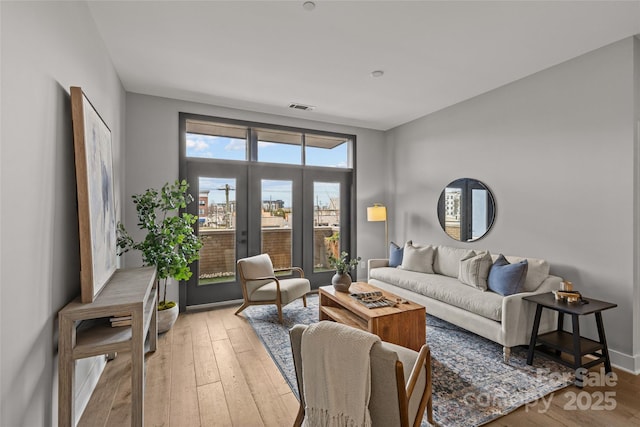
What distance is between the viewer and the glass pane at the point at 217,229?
14.3ft

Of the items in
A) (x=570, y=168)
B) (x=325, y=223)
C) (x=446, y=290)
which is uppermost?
(x=570, y=168)

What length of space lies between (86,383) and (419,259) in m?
3.75

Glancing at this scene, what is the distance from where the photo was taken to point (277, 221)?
482cm

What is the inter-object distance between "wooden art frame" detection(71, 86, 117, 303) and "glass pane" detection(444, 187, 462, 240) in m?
3.99

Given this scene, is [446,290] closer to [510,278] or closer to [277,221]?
[510,278]

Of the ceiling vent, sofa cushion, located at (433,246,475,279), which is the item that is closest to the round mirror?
sofa cushion, located at (433,246,475,279)

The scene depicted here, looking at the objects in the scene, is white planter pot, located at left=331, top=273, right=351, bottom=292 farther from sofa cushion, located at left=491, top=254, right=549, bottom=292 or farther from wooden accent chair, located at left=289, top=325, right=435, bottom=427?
wooden accent chair, located at left=289, top=325, right=435, bottom=427

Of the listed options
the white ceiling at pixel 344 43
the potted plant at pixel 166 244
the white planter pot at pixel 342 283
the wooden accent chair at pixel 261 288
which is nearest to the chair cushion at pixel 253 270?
the wooden accent chair at pixel 261 288

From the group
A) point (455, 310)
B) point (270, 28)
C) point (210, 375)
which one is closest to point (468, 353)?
point (455, 310)

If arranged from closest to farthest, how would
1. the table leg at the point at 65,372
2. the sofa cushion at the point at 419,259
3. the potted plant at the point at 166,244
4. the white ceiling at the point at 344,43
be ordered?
the table leg at the point at 65,372 < the white ceiling at the point at 344,43 < the potted plant at the point at 166,244 < the sofa cushion at the point at 419,259

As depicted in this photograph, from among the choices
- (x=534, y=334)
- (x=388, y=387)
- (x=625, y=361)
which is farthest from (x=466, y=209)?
(x=388, y=387)

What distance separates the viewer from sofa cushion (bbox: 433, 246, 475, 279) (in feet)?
12.9

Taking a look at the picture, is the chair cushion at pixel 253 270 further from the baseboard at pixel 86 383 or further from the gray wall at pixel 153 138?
the baseboard at pixel 86 383

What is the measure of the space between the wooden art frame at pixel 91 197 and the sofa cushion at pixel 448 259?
3.70 metres
